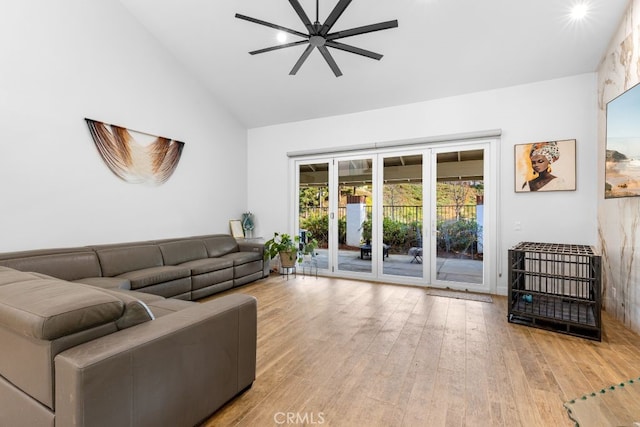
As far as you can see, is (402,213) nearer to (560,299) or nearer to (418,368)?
(560,299)

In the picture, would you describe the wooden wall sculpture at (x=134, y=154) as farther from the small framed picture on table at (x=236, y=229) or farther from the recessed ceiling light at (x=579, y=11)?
the recessed ceiling light at (x=579, y=11)

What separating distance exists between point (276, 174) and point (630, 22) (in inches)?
206

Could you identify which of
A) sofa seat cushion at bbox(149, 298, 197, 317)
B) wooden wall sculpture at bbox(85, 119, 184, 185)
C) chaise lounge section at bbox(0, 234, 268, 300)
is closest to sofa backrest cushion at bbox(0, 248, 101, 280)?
chaise lounge section at bbox(0, 234, 268, 300)

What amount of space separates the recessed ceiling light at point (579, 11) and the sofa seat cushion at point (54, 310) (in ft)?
15.9

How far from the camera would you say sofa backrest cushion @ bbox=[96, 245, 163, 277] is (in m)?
3.68

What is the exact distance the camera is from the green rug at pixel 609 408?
1042mm

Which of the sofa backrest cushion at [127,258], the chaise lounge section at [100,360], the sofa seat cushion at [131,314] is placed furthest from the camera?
the sofa backrest cushion at [127,258]

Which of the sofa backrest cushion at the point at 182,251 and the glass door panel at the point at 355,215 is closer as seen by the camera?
the sofa backrest cushion at the point at 182,251

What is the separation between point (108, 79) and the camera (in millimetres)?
3980

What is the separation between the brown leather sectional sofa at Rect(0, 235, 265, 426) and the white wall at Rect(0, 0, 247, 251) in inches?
79.6

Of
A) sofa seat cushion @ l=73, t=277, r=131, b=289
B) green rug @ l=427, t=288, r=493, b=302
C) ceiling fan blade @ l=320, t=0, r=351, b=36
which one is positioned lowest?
green rug @ l=427, t=288, r=493, b=302

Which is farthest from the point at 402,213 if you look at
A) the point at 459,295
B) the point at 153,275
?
the point at 153,275

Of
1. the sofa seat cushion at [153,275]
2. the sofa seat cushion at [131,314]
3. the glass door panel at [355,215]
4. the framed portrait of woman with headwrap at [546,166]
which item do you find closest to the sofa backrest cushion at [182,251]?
the sofa seat cushion at [153,275]

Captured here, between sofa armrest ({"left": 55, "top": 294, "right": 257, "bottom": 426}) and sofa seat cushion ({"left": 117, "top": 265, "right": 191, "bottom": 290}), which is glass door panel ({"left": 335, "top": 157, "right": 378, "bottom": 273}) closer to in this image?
sofa seat cushion ({"left": 117, "top": 265, "right": 191, "bottom": 290})
